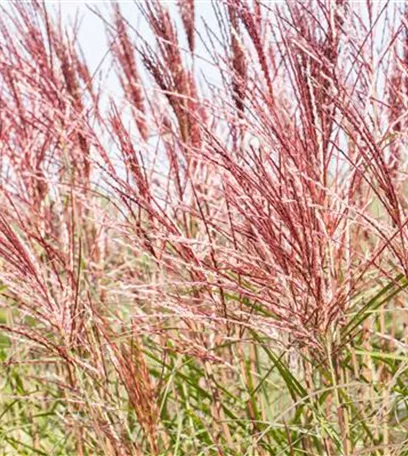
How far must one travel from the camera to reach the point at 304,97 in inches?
64.3

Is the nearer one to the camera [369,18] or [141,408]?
[369,18]

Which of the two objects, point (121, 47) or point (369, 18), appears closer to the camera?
Result: point (369, 18)

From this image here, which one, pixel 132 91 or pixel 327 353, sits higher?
pixel 132 91

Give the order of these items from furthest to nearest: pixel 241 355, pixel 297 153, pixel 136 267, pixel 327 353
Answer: pixel 136 267
pixel 241 355
pixel 327 353
pixel 297 153

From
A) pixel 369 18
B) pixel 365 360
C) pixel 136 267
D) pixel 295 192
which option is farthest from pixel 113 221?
pixel 136 267

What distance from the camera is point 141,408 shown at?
191 centimetres

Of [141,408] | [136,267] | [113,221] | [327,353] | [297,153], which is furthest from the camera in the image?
[136,267]

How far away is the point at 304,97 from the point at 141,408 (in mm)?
690

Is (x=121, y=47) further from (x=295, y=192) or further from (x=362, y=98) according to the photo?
(x=295, y=192)

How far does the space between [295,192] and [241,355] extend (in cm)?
87

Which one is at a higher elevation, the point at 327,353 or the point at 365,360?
the point at 327,353

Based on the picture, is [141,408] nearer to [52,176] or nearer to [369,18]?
[369,18]

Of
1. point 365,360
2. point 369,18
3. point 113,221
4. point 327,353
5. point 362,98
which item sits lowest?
point 365,360

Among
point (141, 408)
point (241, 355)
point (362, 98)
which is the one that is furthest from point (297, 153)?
point (241, 355)
